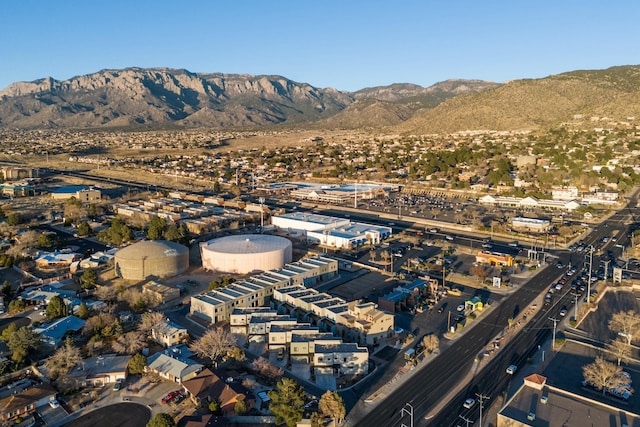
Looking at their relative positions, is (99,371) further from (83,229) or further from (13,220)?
(13,220)

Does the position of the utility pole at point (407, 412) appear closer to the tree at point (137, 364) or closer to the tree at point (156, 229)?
the tree at point (137, 364)

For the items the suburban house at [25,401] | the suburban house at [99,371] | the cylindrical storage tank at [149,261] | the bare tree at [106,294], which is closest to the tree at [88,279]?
the bare tree at [106,294]

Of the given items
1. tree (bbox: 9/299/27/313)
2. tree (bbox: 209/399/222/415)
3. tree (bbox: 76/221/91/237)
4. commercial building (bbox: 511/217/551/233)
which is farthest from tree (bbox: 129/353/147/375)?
commercial building (bbox: 511/217/551/233)

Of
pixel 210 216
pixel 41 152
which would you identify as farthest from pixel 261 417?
pixel 41 152

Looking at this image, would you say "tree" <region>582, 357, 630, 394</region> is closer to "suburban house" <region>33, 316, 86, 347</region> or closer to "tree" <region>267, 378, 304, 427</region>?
"tree" <region>267, 378, 304, 427</region>

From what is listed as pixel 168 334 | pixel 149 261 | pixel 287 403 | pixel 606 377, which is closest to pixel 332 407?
pixel 287 403

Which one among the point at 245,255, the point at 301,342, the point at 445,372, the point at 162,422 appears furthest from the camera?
the point at 245,255
